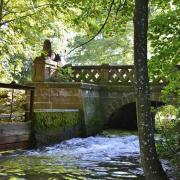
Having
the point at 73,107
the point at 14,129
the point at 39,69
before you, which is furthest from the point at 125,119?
the point at 14,129

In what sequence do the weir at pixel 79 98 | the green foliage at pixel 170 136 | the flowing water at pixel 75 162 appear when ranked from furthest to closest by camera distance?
the weir at pixel 79 98 < the flowing water at pixel 75 162 < the green foliage at pixel 170 136

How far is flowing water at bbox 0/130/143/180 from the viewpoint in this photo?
859 cm

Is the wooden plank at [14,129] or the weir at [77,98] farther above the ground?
the weir at [77,98]

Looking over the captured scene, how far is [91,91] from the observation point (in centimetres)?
1789

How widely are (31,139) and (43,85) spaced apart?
4346mm

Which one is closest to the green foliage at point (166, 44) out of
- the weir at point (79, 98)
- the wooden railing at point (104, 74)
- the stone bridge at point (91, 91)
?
the weir at point (79, 98)

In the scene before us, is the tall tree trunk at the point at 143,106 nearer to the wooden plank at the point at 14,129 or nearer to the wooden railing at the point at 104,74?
the wooden plank at the point at 14,129

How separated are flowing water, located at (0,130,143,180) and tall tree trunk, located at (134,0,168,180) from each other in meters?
2.18

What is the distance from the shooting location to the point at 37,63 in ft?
55.7

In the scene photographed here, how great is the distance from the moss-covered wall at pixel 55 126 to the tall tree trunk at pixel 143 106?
7.12 meters

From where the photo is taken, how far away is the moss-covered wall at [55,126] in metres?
13.2

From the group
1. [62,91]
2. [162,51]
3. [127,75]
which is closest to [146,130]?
[162,51]

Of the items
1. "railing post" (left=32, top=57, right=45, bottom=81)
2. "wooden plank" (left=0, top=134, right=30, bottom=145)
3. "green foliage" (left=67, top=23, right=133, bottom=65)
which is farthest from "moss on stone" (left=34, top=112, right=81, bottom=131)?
"green foliage" (left=67, top=23, right=133, bottom=65)

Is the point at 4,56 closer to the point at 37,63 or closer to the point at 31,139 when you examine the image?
the point at 37,63
